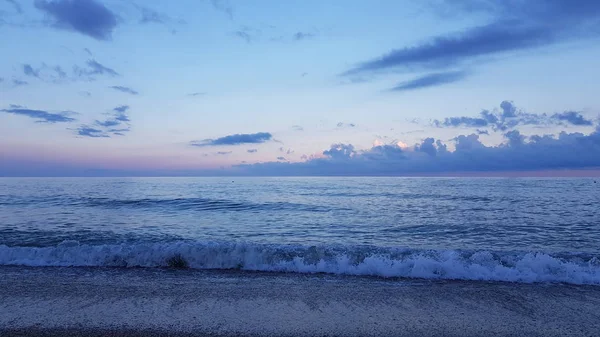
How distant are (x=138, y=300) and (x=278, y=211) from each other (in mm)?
21724

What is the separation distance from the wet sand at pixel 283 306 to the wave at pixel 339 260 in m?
0.84

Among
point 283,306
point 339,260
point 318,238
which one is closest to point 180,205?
point 318,238

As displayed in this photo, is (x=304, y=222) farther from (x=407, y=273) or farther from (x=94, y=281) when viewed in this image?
(x=94, y=281)

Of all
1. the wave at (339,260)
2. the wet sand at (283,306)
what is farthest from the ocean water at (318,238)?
the wet sand at (283,306)

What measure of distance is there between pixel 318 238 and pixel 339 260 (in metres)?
6.56

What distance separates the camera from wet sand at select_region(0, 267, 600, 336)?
21.4 ft

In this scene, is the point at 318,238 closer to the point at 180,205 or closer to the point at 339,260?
the point at 339,260

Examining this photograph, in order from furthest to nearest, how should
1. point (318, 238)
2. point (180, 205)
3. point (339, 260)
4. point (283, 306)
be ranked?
point (180, 205) → point (318, 238) → point (339, 260) → point (283, 306)

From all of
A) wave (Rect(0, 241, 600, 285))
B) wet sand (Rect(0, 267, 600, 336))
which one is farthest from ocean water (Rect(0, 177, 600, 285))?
wet sand (Rect(0, 267, 600, 336))

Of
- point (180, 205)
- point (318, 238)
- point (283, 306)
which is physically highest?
point (283, 306)

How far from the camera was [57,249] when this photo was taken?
1305 cm

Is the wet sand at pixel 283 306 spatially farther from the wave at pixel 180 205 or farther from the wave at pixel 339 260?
the wave at pixel 180 205

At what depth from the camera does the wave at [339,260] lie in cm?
1080

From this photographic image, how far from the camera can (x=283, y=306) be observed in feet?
25.3
